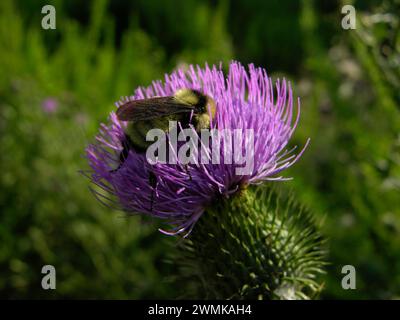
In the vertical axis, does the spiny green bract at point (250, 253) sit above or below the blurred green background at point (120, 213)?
below

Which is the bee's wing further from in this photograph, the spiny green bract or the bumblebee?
the spiny green bract

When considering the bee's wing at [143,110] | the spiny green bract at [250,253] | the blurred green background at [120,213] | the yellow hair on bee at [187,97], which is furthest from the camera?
the blurred green background at [120,213]

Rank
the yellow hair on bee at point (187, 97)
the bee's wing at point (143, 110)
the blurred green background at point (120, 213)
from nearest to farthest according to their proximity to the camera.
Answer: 1. the bee's wing at point (143, 110)
2. the yellow hair on bee at point (187, 97)
3. the blurred green background at point (120, 213)

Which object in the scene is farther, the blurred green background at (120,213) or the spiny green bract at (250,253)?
the blurred green background at (120,213)

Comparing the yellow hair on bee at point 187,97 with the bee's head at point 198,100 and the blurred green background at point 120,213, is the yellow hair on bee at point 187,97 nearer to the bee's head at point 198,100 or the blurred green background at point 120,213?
the bee's head at point 198,100

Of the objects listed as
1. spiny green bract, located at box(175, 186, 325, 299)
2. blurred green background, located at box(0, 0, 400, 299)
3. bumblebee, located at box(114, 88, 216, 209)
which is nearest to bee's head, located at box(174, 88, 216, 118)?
bumblebee, located at box(114, 88, 216, 209)

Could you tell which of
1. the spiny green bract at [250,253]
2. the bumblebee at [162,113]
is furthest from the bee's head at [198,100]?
the spiny green bract at [250,253]

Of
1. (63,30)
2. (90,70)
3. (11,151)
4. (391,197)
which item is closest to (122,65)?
(90,70)

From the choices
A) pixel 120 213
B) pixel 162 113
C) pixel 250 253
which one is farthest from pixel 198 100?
pixel 120 213
